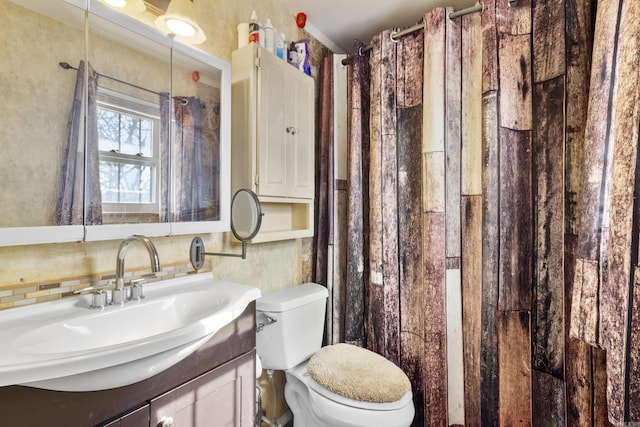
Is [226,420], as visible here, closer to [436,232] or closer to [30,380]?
[30,380]

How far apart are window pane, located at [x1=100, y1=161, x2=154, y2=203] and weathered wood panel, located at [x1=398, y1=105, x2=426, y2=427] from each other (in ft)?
3.70

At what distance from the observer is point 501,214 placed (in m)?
1.32

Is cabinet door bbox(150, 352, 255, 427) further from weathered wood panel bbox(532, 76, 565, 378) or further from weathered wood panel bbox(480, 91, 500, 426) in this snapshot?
weathered wood panel bbox(532, 76, 565, 378)

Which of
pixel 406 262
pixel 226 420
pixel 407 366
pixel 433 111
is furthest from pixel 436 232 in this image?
pixel 226 420

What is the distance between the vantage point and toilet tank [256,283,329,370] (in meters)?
1.37

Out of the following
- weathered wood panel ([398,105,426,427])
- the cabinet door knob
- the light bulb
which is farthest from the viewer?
weathered wood panel ([398,105,426,427])

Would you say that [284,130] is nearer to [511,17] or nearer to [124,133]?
[124,133]

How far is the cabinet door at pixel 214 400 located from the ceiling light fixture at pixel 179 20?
1122mm

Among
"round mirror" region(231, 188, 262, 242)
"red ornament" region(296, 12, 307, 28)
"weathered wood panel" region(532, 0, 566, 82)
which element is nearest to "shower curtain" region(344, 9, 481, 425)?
"weathered wood panel" region(532, 0, 566, 82)

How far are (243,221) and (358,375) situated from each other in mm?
764

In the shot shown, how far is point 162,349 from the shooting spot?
67 centimetres

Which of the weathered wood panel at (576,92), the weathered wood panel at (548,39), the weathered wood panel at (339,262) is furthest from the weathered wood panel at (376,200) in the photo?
the weathered wood panel at (576,92)

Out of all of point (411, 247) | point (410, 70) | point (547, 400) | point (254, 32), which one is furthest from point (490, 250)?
point (254, 32)

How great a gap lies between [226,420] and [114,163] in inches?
32.8
